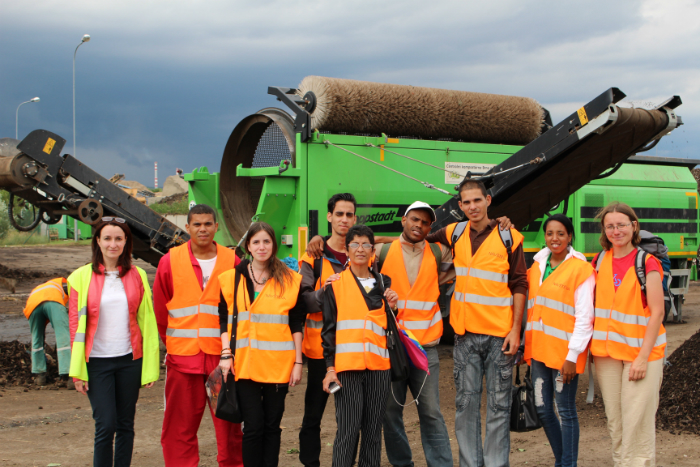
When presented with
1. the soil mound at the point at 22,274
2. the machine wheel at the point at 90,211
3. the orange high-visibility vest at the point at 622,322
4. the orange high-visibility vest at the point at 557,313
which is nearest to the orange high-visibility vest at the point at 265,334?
the orange high-visibility vest at the point at 557,313

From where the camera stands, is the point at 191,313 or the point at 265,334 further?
the point at 191,313

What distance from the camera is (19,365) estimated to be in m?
6.14

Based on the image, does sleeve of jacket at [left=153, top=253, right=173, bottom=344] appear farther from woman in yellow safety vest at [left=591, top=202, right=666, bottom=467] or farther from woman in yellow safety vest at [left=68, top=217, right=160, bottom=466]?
woman in yellow safety vest at [left=591, top=202, right=666, bottom=467]

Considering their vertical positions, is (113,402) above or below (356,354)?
below

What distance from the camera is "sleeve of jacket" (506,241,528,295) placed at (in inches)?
136

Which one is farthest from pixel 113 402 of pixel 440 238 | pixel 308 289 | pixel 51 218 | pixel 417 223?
pixel 51 218

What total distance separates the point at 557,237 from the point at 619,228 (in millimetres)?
330

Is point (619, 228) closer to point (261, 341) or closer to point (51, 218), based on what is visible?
point (261, 341)

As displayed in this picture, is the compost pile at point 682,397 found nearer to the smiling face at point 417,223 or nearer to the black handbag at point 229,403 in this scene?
the smiling face at point 417,223

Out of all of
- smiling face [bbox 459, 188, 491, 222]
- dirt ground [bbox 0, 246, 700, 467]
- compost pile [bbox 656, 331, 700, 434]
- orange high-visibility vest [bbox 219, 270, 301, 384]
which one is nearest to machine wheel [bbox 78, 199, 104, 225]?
dirt ground [bbox 0, 246, 700, 467]

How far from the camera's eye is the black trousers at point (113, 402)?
3.13m

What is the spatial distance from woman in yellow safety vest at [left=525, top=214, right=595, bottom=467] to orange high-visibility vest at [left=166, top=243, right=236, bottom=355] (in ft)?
5.80

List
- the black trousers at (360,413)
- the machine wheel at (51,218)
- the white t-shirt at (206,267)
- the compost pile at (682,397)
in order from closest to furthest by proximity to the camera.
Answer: the black trousers at (360,413), the white t-shirt at (206,267), the compost pile at (682,397), the machine wheel at (51,218)

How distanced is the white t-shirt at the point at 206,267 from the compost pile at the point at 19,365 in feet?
11.1
